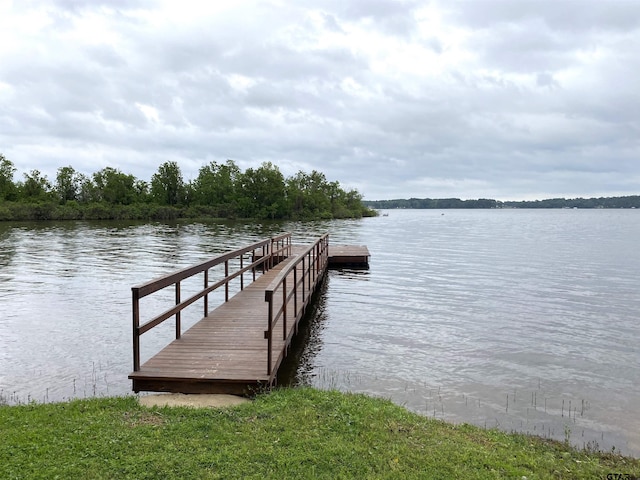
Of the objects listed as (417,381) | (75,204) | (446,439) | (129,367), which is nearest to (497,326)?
(417,381)

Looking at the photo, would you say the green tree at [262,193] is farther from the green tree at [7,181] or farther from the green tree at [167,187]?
the green tree at [7,181]

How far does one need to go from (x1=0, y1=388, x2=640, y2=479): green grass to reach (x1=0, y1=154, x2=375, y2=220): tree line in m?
74.5

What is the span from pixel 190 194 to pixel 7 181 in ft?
101

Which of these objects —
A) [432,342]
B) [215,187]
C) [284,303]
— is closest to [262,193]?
[215,187]

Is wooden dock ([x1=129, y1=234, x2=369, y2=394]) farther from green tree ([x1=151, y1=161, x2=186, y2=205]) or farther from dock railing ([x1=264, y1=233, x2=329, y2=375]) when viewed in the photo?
green tree ([x1=151, y1=161, x2=186, y2=205])

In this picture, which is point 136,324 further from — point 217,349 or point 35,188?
point 35,188

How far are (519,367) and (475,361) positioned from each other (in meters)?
0.72

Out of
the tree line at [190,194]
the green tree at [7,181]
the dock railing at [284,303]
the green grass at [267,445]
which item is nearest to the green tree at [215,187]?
the tree line at [190,194]

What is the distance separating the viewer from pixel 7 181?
79.6 m

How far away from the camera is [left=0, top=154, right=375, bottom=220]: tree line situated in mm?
78938

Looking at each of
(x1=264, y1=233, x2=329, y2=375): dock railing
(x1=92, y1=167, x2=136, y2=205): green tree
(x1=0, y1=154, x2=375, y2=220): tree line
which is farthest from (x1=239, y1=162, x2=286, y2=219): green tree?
(x1=264, y1=233, x2=329, y2=375): dock railing

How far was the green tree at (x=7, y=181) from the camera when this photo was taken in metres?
78.0

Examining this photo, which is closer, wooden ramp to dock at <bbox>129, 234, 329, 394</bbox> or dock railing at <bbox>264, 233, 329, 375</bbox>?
wooden ramp to dock at <bbox>129, 234, 329, 394</bbox>

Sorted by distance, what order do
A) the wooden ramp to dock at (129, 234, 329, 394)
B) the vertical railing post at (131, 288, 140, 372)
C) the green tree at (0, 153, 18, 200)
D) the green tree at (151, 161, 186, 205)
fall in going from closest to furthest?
the vertical railing post at (131, 288, 140, 372)
the wooden ramp to dock at (129, 234, 329, 394)
the green tree at (0, 153, 18, 200)
the green tree at (151, 161, 186, 205)
